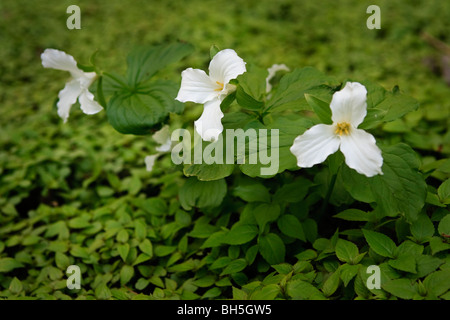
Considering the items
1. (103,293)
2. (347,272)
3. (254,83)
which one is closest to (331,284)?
(347,272)

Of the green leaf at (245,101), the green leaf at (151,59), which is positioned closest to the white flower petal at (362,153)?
the green leaf at (245,101)

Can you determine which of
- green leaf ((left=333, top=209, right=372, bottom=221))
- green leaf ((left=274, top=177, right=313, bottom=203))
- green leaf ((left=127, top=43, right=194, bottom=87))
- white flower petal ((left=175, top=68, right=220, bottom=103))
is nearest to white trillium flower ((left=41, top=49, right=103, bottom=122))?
green leaf ((left=127, top=43, right=194, bottom=87))

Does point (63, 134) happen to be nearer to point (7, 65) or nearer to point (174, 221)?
point (174, 221)

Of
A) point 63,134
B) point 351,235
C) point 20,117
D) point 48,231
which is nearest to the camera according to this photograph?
point 351,235

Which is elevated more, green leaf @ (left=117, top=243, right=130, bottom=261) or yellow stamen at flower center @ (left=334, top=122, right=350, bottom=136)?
yellow stamen at flower center @ (left=334, top=122, right=350, bottom=136)

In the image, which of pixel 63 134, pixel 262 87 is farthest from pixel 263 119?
pixel 63 134

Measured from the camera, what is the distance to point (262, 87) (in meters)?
1.49

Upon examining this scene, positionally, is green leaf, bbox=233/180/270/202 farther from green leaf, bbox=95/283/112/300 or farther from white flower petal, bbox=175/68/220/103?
green leaf, bbox=95/283/112/300

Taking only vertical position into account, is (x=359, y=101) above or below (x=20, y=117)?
below

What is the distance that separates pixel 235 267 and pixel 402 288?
0.61 m

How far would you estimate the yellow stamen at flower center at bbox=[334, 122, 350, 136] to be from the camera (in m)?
1.10
